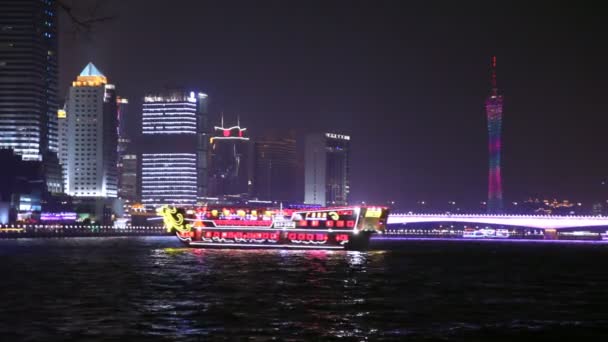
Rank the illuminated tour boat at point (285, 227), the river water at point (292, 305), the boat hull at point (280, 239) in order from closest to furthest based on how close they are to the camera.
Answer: the river water at point (292, 305) < the illuminated tour boat at point (285, 227) < the boat hull at point (280, 239)

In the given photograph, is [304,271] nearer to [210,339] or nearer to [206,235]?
[210,339]

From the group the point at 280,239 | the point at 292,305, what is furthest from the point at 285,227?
the point at 292,305

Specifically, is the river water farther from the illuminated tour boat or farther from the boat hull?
the boat hull

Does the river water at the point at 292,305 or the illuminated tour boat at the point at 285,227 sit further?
the illuminated tour boat at the point at 285,227

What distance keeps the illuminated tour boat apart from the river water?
166 feet

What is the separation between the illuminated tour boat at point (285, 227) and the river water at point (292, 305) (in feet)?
166

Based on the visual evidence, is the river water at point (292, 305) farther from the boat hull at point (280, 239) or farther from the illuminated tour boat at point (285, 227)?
the boat hull at point (280, 239)

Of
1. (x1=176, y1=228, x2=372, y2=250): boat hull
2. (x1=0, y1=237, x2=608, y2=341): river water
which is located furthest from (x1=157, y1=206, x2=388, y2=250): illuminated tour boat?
(x1=0, y1=237, x2=608, y2=341): river water

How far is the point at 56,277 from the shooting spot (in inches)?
2832

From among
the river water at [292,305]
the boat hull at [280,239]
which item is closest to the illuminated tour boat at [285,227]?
the boat hull at [280,239]

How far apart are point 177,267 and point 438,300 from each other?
129 ft

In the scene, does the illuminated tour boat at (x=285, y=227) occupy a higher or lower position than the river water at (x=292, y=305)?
higher

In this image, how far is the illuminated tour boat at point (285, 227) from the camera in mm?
136000

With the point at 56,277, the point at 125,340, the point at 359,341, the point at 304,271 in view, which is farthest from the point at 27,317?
the point at 304,271
